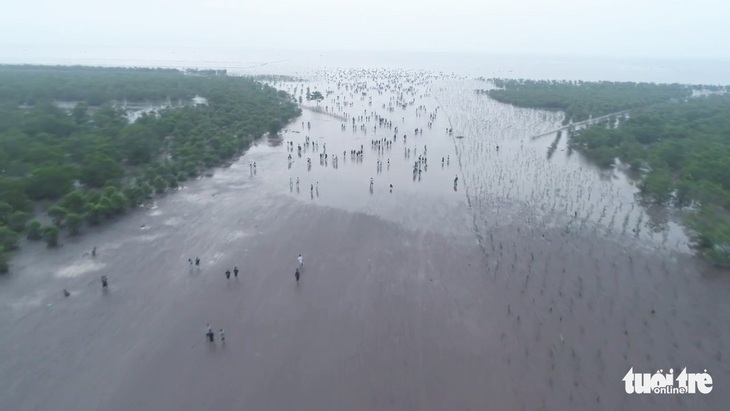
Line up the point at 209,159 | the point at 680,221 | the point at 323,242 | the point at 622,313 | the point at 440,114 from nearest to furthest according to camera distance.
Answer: the point at 622,313
the point at 323,242
the point at 680,221
the point at 209,159
the point at 440,114

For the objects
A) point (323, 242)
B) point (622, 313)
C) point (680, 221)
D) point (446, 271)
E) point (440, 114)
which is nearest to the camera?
point (622, 313)

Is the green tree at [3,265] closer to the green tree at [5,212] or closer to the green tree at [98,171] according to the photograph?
the green tree at [5,212]

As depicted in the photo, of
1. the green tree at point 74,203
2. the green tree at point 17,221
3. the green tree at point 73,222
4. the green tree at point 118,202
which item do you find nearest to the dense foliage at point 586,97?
the green tree at point 118,202

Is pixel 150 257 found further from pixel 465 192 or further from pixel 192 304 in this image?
pixel 465 192

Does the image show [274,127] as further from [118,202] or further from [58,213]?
[58,213]

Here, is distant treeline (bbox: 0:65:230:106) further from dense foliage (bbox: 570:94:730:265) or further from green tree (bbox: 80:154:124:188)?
dense foliage (bbox: 570:94:730:265)

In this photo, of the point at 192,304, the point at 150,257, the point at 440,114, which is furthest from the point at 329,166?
the point at 440,114

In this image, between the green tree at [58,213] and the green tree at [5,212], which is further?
the green tree at [58,213]
